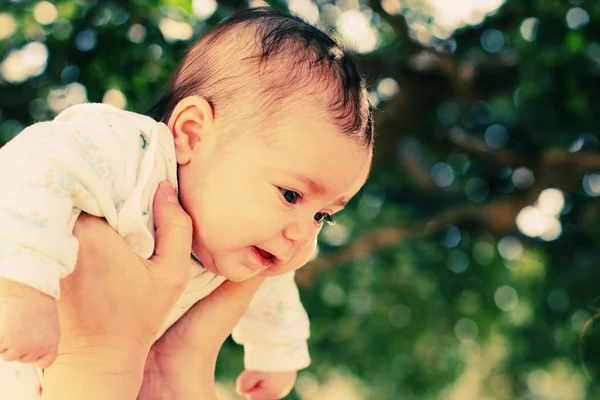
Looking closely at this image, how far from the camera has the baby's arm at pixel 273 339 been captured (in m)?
1.77

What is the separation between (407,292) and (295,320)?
151 inches

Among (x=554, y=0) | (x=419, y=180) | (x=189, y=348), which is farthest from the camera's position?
(x=419, y=180)

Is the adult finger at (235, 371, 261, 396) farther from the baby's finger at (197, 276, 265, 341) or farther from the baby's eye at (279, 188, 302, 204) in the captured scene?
the baby's eye at (279, 188, 302, 204)

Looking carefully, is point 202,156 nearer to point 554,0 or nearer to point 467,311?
point 554,0

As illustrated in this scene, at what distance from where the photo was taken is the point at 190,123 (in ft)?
4.63

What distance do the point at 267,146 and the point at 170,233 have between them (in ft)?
0.79

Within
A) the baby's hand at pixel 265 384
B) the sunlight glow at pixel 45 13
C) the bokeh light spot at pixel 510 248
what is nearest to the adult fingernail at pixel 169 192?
the baby's hand at pixel 265 384

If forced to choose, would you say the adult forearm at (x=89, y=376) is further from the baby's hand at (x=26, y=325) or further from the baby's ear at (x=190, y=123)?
the baby's ear at (x=190, y=123)

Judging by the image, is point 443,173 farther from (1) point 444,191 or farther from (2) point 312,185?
(2) point 312,185

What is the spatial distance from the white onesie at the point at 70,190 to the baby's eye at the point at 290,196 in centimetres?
20

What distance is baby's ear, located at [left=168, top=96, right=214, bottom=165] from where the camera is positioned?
138cm

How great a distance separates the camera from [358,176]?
1415 millimetres

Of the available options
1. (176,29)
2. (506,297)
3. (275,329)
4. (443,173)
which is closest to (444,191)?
(443,173)

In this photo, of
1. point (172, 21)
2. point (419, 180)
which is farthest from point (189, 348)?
point (419, 180)
